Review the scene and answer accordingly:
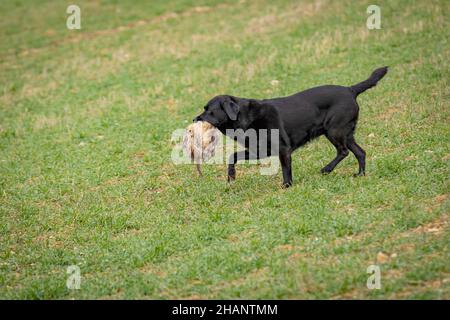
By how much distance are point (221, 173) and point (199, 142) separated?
76cm

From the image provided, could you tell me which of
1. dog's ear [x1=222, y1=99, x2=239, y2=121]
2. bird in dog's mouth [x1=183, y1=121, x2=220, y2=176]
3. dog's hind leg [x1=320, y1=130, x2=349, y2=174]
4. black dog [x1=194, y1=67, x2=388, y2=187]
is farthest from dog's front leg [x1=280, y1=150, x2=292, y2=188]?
bird in dog's mouth [x1=183, y1=121, x2=220, y2=176]

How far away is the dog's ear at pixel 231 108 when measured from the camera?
895 cm

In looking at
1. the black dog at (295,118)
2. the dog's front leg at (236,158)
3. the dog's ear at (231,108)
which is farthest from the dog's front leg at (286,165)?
the dog's ear at (231,108)

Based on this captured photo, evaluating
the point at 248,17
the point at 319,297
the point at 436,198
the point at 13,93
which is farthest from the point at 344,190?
the point at 248,17

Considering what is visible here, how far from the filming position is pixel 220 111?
9039 mm

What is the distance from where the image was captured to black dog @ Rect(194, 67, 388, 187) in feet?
29.8

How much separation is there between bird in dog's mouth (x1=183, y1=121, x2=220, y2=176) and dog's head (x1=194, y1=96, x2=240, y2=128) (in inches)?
30.6

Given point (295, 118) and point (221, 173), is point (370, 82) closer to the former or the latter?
point (295, 118)

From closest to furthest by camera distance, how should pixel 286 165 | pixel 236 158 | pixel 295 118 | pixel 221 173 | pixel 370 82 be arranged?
pixel 286 165 → pixel 295 118 → pixel 236 158 → pixel 370 82 → pixel 221 173

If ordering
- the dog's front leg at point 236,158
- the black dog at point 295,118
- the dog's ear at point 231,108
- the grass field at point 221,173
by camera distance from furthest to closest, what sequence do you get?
the dog's front leg at point 236,158, the black dog at point 295,118, the dog's ear at point 231,108, the grass field at point 221,173

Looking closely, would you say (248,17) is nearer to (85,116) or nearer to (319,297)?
(85,116)

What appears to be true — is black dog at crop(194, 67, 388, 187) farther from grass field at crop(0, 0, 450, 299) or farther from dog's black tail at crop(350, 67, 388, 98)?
grass field at crop(0, 0, 450, 299)

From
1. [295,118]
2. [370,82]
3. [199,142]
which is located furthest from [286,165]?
[370,82]

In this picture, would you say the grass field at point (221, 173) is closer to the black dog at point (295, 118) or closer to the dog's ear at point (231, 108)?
the black dog at point (295, 118)
